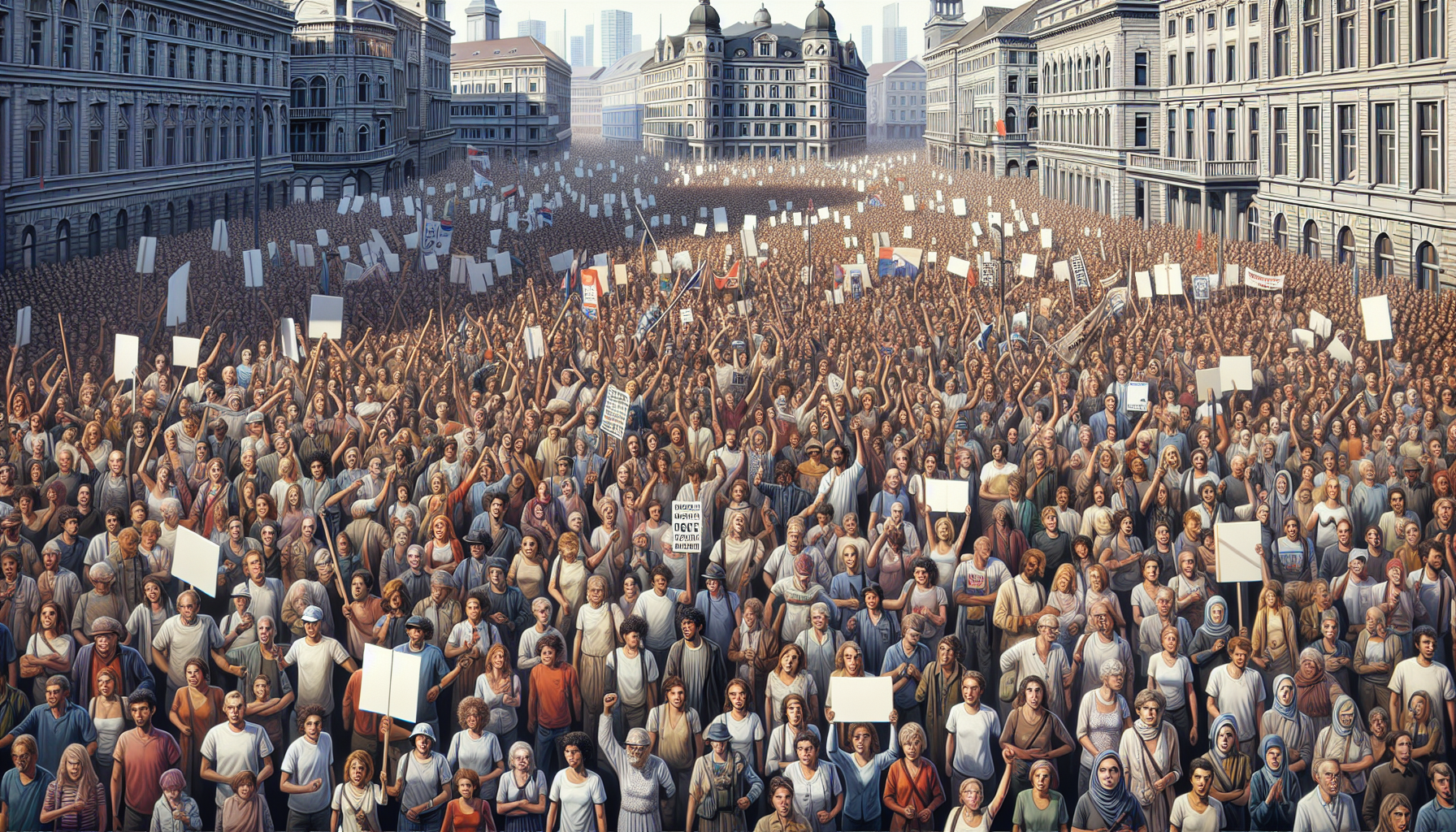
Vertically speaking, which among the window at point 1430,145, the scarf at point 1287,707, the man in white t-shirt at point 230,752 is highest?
the window at point 1430,145

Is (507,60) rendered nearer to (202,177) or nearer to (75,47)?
(202,177)

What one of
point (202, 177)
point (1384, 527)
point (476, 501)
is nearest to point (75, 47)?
point (202, 177)

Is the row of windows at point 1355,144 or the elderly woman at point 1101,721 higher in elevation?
the row of windows at point 1355,144

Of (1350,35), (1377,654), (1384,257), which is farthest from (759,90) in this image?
(1377,654)

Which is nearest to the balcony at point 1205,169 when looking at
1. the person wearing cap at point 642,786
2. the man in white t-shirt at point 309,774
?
the person wearing cap at point 642,786

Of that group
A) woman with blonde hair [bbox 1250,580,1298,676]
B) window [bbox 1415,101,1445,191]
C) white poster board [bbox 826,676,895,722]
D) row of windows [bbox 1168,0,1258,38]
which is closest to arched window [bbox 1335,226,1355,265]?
window [bbox 1415,101,1445,191]

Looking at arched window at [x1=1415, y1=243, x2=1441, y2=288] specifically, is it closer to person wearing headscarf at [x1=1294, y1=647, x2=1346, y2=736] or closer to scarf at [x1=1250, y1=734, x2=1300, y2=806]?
person wearing headscarf at [x1=1294, y1=647, x2=1346, y2=736]

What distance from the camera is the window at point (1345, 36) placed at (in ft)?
149

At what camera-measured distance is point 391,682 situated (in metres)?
9.71

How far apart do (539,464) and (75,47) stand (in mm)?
45519

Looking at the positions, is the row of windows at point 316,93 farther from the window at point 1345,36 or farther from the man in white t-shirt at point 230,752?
the man in white t-shirt at point 230,752

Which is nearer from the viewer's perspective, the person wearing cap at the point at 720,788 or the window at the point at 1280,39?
the person wearing cap at the point at 720,788

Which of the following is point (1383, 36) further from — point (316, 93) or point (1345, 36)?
point (316, 93)

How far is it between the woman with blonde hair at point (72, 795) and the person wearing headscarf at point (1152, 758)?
6390mm
